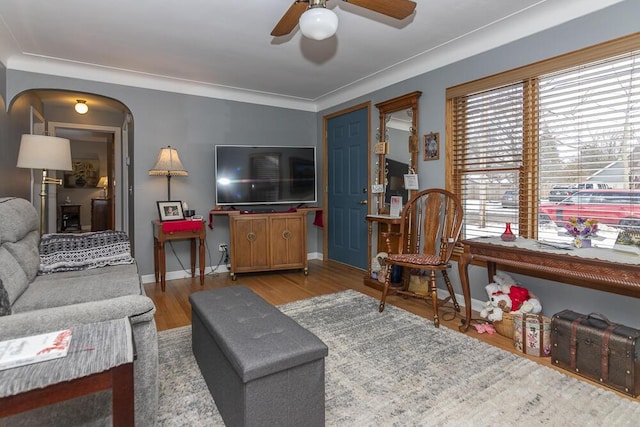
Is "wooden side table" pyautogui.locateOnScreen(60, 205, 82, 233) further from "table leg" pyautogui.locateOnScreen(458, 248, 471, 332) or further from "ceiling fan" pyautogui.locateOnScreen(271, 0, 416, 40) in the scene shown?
"table leg" pyautogui.locateOnScreen(458, 248, 471, 332)

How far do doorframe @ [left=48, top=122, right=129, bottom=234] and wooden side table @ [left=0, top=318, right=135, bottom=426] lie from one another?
13.7 feet

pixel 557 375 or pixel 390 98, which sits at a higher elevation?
pixel 390 98

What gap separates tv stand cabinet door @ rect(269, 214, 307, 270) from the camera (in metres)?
4.16

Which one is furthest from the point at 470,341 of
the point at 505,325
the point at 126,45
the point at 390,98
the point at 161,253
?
the point at 126,45

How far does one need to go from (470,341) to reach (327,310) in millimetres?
Result: 1167

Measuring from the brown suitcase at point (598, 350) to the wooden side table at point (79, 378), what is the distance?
7.49 ft

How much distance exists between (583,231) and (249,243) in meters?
3.19

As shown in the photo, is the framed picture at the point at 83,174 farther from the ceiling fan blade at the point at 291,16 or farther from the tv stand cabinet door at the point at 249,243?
the ceiling fan blade at the point at 291,16

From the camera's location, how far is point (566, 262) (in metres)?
2.01

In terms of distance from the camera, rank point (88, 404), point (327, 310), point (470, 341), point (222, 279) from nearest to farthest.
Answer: point (88, 404) < point (470, 341) < point (327, 310) < point (222, 279)

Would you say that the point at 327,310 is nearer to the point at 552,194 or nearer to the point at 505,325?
the point at 505,325

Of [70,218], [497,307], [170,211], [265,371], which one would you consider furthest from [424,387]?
[70,218]

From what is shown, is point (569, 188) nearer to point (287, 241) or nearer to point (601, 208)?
point (601, 208)

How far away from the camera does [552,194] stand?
2539 mm
